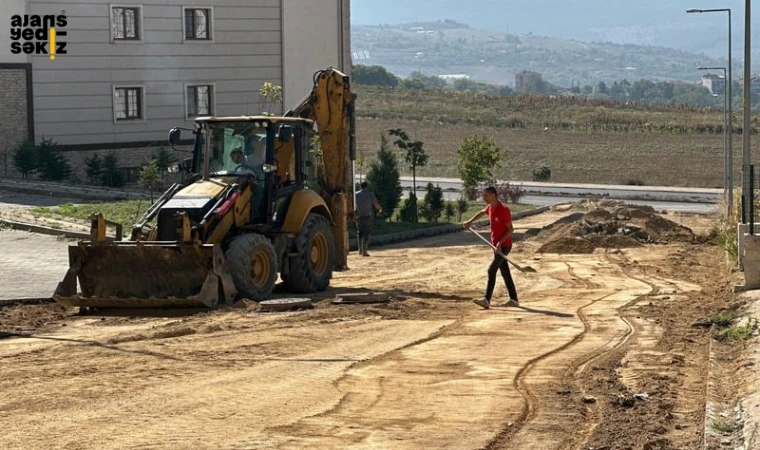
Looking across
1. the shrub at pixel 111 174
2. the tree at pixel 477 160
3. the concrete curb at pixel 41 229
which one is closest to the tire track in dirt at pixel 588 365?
the concrete curb at pixel 41 229

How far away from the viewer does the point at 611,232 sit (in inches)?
1305

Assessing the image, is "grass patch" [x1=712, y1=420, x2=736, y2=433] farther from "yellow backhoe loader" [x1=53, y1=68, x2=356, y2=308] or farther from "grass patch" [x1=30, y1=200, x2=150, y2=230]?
"grass patch" [x1=30, y1=200, x2=150, y2=230]

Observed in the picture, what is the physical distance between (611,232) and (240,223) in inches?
614

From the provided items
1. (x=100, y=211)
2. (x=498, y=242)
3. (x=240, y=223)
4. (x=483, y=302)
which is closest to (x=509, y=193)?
(x=100, y=211)

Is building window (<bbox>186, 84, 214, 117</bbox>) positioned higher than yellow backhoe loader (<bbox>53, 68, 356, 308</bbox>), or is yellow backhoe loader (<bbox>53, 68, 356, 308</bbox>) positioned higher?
building window (<bbox>186, 84, 214, 117</bbox>)

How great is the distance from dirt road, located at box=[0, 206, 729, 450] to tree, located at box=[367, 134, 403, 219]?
807 inches

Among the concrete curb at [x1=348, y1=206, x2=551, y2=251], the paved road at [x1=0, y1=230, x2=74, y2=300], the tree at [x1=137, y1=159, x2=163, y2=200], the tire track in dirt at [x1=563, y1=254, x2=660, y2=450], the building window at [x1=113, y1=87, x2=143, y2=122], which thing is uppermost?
the building window at [x1=113, y1=87, x2=143, y2=122]

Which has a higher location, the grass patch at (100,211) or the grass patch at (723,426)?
the grass patch at (100,211)

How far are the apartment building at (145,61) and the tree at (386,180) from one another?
15.3ft

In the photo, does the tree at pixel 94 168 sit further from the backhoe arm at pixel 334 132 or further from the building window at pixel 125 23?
the backhoe arm at pixel 334 132

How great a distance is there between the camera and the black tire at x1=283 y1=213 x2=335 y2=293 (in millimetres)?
20297

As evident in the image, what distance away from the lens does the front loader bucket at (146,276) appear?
18.0 metres

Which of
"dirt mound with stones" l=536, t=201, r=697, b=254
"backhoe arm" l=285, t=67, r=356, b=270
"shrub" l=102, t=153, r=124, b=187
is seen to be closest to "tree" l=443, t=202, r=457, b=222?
"dirt mound with stones" l=536, t=201, r=697, b=254

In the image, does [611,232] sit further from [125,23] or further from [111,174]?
[125,23]
